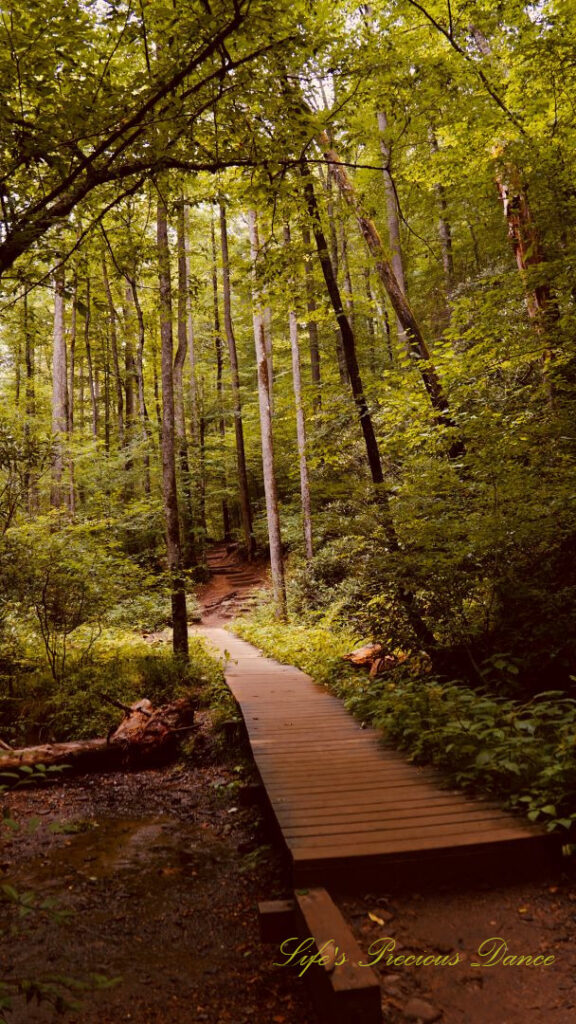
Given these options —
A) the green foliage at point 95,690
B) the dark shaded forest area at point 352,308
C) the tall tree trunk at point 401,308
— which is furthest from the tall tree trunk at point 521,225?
the green foliage at point 95,690

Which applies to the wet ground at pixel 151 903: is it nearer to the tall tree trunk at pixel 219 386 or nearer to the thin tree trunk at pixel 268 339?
the thin tree trunk at pixel 268 339

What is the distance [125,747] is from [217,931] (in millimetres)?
4281

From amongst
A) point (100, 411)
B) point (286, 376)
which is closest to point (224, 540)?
point (286, 376)

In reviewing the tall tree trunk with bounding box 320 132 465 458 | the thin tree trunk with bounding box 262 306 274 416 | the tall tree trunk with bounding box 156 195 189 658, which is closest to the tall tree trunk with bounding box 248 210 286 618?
the thin tree trunk with bounding box 262 306 274 416

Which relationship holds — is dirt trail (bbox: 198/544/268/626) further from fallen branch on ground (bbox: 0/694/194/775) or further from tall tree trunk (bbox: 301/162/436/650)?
tall tree trunk (bbox: 301/162/436/650)

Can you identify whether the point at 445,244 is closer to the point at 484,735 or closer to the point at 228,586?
the point at 228,586

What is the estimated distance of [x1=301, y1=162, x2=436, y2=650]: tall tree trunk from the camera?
22.3 ft

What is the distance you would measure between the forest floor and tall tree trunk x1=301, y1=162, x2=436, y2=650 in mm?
2939

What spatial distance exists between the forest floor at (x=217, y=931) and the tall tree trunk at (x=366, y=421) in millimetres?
2939

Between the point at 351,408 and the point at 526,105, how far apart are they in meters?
6.09

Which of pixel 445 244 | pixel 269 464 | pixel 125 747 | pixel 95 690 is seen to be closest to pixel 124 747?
pixel 125 747

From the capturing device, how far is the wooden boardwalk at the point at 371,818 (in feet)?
10.6

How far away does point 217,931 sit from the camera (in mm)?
3553

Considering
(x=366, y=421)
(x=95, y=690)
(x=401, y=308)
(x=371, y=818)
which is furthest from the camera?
(x=401, y=308)
